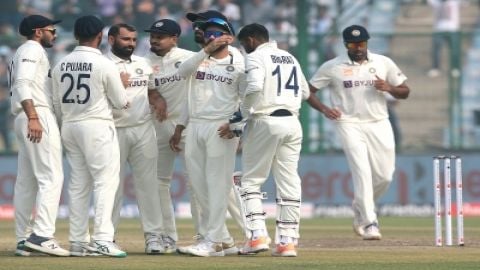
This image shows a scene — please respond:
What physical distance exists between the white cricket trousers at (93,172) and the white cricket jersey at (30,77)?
0.34m

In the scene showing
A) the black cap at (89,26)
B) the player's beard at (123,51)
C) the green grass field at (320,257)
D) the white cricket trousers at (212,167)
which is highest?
the black cap at (89,26)

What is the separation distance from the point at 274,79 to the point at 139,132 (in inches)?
53.0

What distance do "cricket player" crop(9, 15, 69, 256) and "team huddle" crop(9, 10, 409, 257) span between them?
0.04 ft

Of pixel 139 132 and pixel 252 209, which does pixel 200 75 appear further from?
pixel 252 209

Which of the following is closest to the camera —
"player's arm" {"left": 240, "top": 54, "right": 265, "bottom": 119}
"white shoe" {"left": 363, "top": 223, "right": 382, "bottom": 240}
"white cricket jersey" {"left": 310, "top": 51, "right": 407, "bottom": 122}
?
"player's arm" {"left": 240, "top": 54, "right": 265, "bottom": 119}

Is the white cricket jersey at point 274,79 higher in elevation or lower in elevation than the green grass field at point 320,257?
higher

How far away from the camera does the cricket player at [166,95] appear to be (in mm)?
11891

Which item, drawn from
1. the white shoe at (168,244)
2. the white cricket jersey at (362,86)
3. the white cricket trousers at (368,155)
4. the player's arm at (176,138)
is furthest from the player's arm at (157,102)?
the white cricket jersey at (362,86)

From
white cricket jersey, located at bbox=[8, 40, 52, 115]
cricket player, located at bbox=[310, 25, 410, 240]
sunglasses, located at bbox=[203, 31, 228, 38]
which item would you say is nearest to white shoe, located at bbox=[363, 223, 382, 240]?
cricket player, located at bbox=[310, 25, 410, 240]

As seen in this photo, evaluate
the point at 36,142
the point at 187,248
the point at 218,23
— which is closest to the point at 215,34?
the point at 218,23

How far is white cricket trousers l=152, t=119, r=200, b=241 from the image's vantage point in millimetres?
12086

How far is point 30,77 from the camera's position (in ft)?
36.4

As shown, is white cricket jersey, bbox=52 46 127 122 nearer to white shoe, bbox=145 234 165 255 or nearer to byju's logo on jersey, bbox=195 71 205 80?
byju's logo on jersey, bbox=195 71 205 80

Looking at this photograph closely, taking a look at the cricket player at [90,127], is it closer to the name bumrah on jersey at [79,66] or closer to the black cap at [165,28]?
the name bumrah on jersey at [79,66]
